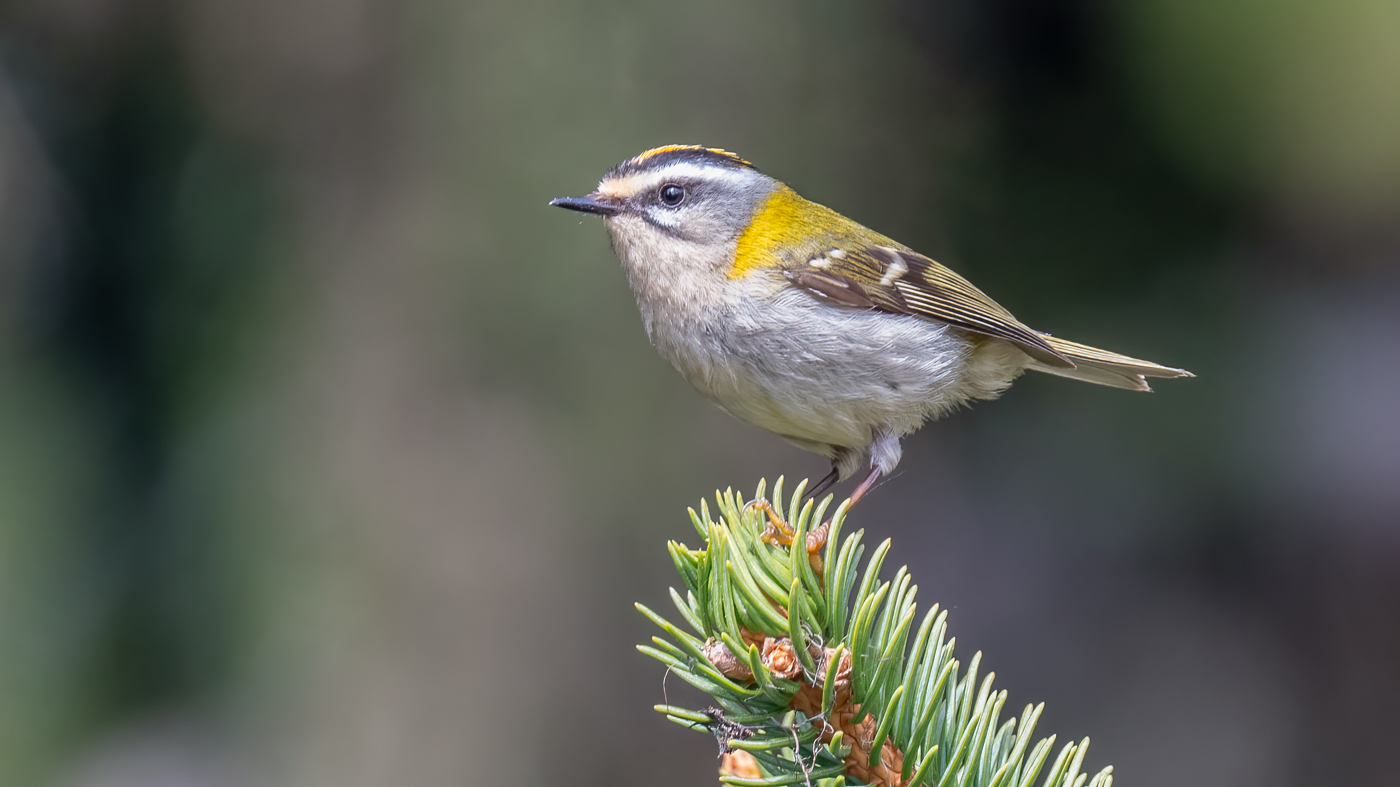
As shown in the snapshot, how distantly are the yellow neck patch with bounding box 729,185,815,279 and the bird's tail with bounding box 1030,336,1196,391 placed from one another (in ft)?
1.86

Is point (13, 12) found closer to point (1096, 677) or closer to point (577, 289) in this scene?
point (577, 289)

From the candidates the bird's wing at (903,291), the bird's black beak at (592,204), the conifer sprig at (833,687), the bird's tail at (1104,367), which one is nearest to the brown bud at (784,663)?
the conifer sprig at (833,687)

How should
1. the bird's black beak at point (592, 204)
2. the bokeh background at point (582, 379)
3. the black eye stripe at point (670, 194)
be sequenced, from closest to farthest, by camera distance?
1. the bird's black beak at point (592, 204)
2. the black eye stripe at point (670, 194)
3. the bokeh background at point (582, 379)

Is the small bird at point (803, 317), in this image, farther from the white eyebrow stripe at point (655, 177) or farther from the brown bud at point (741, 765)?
the brown bud at point (741, 765)

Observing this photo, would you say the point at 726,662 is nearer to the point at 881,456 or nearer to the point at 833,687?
the point at 833,687

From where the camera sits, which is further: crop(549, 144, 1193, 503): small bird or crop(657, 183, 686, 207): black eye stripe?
crop(657, 183, 686, 207): black eye stripe

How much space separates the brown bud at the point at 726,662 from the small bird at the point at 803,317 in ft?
1.95

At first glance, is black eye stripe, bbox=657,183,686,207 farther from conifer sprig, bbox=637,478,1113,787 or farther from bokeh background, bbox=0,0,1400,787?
conifer sprig, bbox=637,478,1113,787

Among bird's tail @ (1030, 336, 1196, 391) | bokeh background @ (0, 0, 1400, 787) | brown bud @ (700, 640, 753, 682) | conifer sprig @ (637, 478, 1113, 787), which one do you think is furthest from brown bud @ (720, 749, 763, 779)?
bokeh background @ (0, 0, 1400, 787)

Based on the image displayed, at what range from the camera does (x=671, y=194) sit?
189 centimetres

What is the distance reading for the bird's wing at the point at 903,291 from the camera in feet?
5.83

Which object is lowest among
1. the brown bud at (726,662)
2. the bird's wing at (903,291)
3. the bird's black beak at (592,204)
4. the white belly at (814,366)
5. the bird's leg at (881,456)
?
the brown bud at (726,662)

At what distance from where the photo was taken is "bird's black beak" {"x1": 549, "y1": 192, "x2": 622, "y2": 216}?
1.78 metres

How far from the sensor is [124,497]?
94.5 inches
